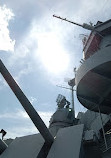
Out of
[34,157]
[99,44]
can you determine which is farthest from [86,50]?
[34,157]

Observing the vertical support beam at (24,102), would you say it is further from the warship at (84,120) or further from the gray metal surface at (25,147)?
the gray metal surface at (25,147)

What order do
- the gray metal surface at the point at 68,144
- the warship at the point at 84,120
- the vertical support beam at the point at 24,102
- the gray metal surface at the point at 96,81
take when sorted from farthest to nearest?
the gray metal surface at the point at 96,81
the vertical support beam at the point at 24,102
the warship at the point at 84,120
the gray metal surface at the point at 68,144

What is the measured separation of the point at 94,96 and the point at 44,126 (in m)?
8.25

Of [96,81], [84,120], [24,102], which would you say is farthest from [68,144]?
[84,120]

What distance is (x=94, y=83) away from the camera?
49.7 ft

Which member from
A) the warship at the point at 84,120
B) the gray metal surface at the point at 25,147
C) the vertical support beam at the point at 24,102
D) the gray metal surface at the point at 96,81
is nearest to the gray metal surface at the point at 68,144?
the warship at the point at 84,120

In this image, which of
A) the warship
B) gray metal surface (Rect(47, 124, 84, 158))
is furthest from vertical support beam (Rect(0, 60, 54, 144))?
gray metal surface (Rect(47, 124, 84, 158))

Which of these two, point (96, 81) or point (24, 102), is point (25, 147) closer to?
point (24, 102)

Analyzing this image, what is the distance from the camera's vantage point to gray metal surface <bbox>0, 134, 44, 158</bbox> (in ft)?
27.3

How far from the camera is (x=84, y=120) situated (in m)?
26.5

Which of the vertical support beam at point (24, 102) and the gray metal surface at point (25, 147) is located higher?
the vertical support beam at point (24, 102)

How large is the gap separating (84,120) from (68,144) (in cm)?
1896

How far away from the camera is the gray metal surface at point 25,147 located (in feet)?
27.3

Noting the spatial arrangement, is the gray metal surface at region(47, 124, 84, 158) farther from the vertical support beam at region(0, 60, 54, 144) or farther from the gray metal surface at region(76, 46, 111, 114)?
the gray metal surface at region(76, 46, 111, 114)
